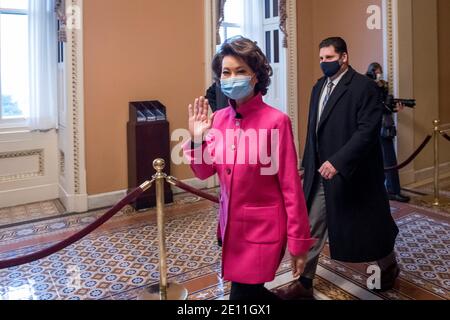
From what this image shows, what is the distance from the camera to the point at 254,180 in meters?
1.85

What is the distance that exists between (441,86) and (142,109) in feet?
16.6

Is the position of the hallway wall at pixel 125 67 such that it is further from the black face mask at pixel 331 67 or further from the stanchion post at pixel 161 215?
the black face mask at pixel 331 67

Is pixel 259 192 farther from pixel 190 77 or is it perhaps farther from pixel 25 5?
pixel 25 5

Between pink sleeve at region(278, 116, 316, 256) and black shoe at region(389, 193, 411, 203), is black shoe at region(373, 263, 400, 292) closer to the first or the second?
pink sleeve at region(278, 116, 316, 256)

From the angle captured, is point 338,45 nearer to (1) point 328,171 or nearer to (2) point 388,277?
(1) point 328,171

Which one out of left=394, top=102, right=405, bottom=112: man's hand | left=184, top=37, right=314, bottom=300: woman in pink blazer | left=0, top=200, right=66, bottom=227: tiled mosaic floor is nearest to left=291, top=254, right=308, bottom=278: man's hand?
left=184, top=37, right=314, bottom=300: woman in pink blazer

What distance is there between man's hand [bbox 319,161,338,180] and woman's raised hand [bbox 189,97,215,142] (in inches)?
43.8

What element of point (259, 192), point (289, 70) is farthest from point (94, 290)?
point (289, 70)

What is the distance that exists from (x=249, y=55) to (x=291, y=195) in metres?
0.64

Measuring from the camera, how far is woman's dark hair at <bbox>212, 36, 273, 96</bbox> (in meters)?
1.83

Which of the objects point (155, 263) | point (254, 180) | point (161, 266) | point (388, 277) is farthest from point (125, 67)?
point (254, 180)

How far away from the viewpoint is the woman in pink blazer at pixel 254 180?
1840 mm

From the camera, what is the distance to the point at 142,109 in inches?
220

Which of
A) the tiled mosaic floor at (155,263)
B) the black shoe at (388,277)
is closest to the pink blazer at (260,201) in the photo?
the tiled mosaic floor at (155,263)
